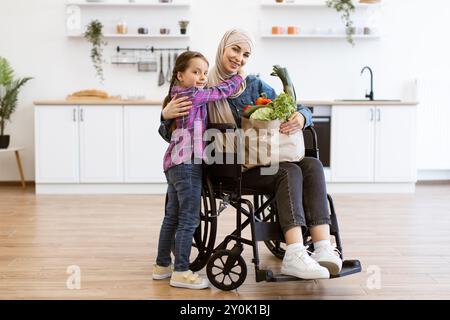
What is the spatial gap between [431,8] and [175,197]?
440 centimetres

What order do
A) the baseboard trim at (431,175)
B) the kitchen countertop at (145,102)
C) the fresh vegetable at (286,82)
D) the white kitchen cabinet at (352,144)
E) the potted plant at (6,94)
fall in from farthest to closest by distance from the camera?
the baseboard trim at (431,175) < the potted plant at (6,94) < the white kitchen cabinet at (352,144) < the kitchen countertop at (145,102) < the fresh vegetable at (286,82)

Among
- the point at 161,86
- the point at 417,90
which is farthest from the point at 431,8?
the point at 161,86

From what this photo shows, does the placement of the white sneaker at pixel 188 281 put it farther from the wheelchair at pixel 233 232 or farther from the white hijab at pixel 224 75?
the white hijab at pixel 224 75

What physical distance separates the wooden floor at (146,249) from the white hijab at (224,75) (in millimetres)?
727

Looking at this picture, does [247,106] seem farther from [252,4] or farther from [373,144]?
[252,4]

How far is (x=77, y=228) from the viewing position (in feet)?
13.7

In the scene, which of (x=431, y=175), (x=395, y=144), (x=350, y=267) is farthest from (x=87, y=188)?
(x=350, y=267)

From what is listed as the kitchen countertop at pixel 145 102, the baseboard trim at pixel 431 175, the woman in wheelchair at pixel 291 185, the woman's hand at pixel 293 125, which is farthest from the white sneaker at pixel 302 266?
the baseboard trim at pixel 431 175

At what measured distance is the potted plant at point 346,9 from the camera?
6.12 meters

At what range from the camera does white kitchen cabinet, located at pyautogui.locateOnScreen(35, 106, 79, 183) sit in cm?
572

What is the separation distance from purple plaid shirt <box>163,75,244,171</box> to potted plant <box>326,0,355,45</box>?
3567 mm

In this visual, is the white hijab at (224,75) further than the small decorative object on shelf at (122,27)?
No

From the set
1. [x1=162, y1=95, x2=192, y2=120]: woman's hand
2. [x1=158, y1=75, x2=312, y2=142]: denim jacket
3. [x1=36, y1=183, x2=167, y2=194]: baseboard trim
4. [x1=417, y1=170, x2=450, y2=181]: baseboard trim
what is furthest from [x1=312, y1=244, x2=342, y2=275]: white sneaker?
[x1=417, y1=170, x2=450, y2=181]: baseboard trim

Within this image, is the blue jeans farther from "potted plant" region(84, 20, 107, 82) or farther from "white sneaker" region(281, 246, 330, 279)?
"potted plant" region(84, 20, 107, 82)
